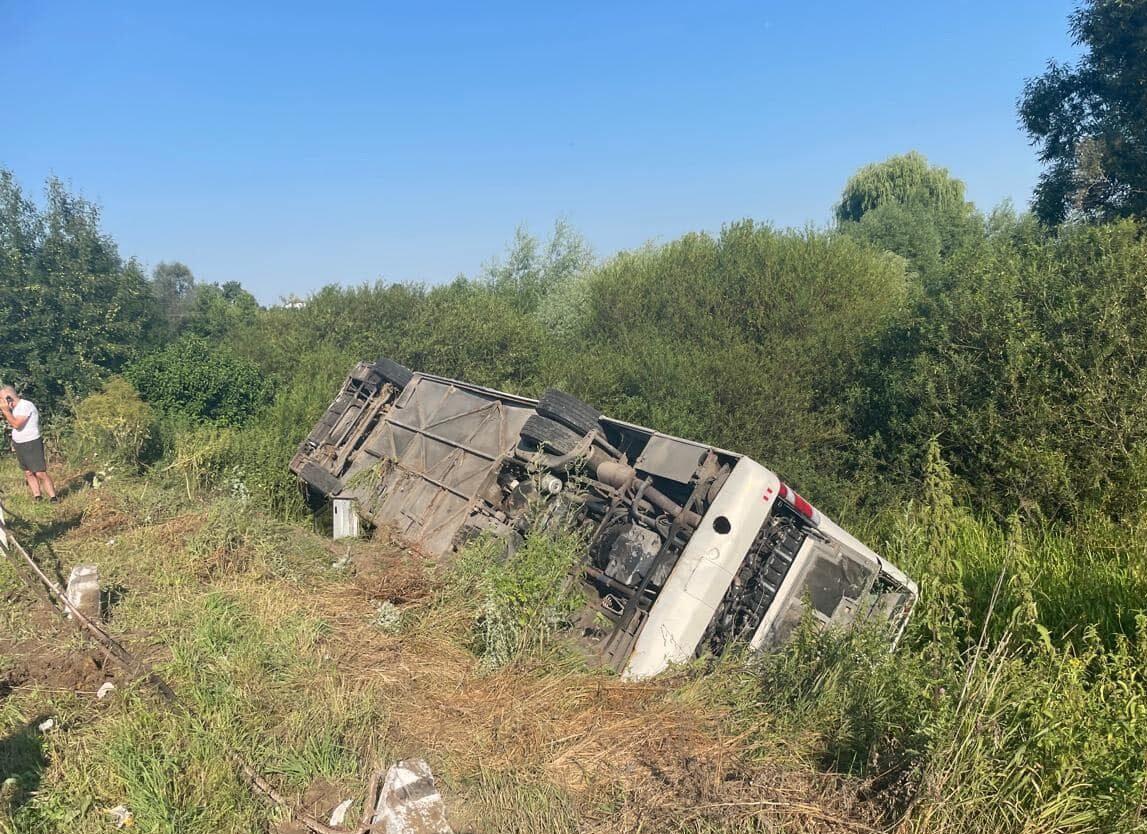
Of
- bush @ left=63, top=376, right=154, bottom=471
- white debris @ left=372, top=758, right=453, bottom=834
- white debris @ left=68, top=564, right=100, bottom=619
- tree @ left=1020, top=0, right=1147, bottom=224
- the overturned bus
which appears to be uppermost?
tree @ left=1020, top=0, right=1147, bottom=224

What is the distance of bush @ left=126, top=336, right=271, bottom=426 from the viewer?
46.0 ft

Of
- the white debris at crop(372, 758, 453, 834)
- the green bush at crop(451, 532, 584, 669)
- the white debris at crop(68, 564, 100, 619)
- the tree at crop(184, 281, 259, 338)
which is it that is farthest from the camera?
Result: the tree at crop(184, 281, 259, 338)

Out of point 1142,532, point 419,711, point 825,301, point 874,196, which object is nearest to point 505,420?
point 419,711

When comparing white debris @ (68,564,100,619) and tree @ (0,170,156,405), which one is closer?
white debris @ (68,564,100,619)

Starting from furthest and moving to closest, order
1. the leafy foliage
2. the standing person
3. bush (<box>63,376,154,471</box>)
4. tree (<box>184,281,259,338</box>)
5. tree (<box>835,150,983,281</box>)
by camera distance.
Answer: tree (<box>835,150,983,281</box>)
tree (<box>184,281,259,338</box>)
bush (<box>63,376,154,471</box>)
the standing person
the leafy foliage

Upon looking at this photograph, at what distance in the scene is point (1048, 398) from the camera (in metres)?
8.96

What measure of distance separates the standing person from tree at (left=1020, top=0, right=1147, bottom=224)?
59.6 feet

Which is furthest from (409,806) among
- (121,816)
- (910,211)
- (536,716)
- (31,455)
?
(910,211)

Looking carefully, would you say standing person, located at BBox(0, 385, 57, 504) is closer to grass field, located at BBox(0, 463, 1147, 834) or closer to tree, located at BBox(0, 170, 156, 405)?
grass field, located at BBox(0, 463, 1147, 834)

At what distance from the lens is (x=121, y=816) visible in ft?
10.1

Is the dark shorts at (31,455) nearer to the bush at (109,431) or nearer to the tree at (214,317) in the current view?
the bush at (109,431)

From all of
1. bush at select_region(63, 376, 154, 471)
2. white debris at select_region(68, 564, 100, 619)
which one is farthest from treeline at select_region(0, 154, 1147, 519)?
white debris at select_region(68, 564, 100, 619)

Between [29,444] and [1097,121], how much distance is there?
2008 centimetres

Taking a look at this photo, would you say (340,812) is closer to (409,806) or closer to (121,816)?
(409,806)
